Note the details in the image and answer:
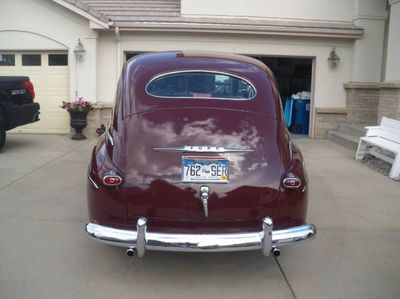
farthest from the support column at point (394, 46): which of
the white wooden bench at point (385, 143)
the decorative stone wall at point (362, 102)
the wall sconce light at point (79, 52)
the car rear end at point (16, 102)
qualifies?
the car rear end at point (16, 102)

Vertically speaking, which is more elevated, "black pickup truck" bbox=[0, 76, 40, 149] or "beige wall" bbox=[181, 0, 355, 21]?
"beige wall" bbox=[181, 0, 355, 21]

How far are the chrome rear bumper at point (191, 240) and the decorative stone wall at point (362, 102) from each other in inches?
384

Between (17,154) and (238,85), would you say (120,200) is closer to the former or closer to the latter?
(238,85)

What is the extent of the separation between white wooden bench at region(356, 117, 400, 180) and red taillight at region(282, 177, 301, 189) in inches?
180

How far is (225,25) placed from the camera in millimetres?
11836

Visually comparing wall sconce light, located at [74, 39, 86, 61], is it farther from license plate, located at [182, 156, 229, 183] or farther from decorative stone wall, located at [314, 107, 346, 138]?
license plate, located at [182, 156, 229, 183]

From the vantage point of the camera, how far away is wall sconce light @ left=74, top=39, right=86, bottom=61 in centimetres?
1175

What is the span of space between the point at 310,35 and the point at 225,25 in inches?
90.6

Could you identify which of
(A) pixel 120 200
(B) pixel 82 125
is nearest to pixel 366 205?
(A) pixel 120 200

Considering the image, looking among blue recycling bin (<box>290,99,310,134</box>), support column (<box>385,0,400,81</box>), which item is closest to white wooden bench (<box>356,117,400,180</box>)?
support column (<box>385,0,400,81</box>)

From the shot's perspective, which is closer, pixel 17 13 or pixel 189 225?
pixel 189 225

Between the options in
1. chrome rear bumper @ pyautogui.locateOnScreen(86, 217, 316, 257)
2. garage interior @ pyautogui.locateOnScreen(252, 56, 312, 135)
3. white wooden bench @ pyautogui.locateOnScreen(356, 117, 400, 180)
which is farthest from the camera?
garage interior @ pyautogui.locateOnScreen(252, 56, 312, 135)

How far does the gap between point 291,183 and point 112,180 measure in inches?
55.8

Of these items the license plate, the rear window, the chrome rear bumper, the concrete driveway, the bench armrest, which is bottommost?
the concrete driveway
